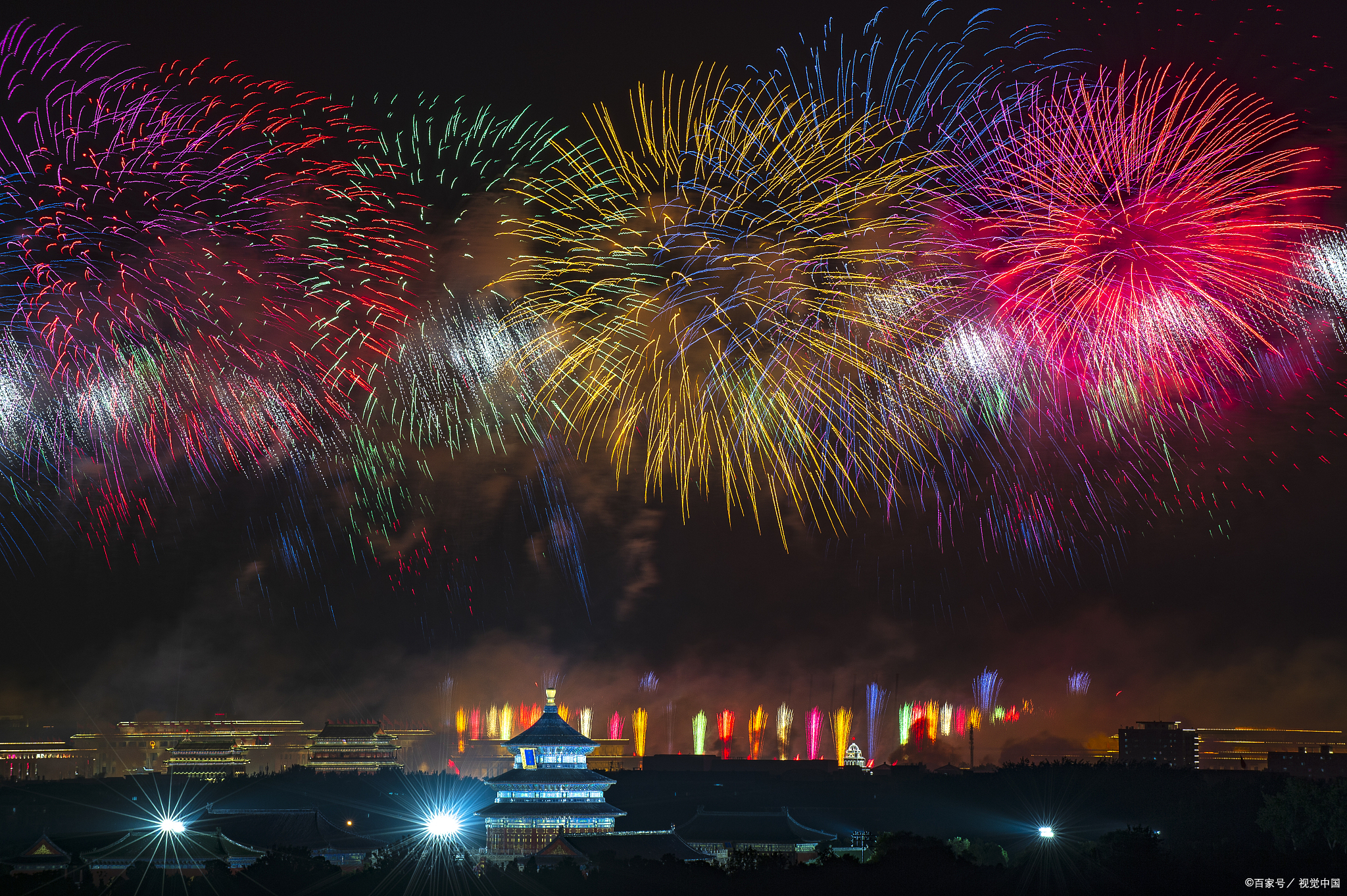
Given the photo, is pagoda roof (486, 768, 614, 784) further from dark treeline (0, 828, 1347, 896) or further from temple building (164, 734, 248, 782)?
temple building (164, 734, 248, 782)

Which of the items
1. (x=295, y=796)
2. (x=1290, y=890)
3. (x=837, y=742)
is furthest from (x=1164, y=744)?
(x=1290, y=890)

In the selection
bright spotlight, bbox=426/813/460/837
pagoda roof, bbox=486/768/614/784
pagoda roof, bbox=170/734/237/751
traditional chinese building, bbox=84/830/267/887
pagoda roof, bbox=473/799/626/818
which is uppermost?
pagoda roof, bbox=486/768/614/784

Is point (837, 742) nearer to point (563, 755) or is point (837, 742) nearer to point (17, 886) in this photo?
point (563, 755)

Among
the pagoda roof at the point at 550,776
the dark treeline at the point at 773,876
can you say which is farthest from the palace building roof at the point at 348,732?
the dark treeline at the point at 773,876

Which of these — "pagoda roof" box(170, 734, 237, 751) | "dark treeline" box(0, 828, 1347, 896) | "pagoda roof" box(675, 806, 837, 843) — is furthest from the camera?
"pagoda roof" box(170, 734, 237, 751)

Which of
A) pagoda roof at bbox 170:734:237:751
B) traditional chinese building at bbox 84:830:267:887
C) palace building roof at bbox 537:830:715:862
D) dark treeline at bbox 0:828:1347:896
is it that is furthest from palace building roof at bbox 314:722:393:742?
dark treeline at bbox 0:828:1347:896

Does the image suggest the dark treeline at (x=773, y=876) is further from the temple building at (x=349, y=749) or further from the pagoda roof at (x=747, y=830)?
the temple building at (x=349, y=749)
